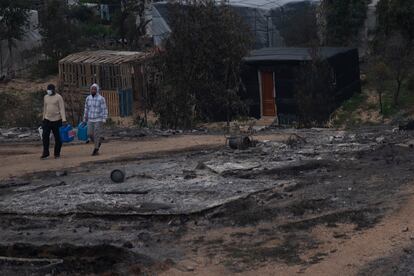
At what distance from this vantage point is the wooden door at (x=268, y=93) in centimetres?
2872

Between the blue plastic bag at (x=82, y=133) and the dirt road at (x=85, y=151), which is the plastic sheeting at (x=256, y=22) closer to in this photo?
the blue plastic bag at (x=82, y=133)

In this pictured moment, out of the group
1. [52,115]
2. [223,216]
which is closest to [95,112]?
[52,115]

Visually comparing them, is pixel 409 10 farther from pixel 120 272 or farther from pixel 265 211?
pixel 120 272

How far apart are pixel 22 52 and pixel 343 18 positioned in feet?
47.9

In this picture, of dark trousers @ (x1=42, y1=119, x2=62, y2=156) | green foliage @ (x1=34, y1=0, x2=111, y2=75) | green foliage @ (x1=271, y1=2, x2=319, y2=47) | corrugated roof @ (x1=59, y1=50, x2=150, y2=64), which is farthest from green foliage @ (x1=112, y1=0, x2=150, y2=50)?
dark trousers @ (x1=42, y1=119, x2=62, y2=156)

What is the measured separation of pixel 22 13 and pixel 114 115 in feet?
34.3

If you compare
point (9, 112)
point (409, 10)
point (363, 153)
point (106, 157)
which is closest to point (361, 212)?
point (363, 153)

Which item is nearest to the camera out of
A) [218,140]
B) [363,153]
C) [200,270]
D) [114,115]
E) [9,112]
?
[200,270]

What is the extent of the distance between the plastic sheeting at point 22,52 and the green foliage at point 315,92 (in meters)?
16.5

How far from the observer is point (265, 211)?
9.91m

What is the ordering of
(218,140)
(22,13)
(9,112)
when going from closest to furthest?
(218,140)
(9,112)
(22,13)

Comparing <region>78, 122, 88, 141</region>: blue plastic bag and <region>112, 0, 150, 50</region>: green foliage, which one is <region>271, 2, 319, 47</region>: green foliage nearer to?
<region>112, 0, 150, 50</region>: green foliage

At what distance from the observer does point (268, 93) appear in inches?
1136

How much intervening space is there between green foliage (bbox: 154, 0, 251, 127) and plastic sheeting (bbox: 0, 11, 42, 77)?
58.5ft
